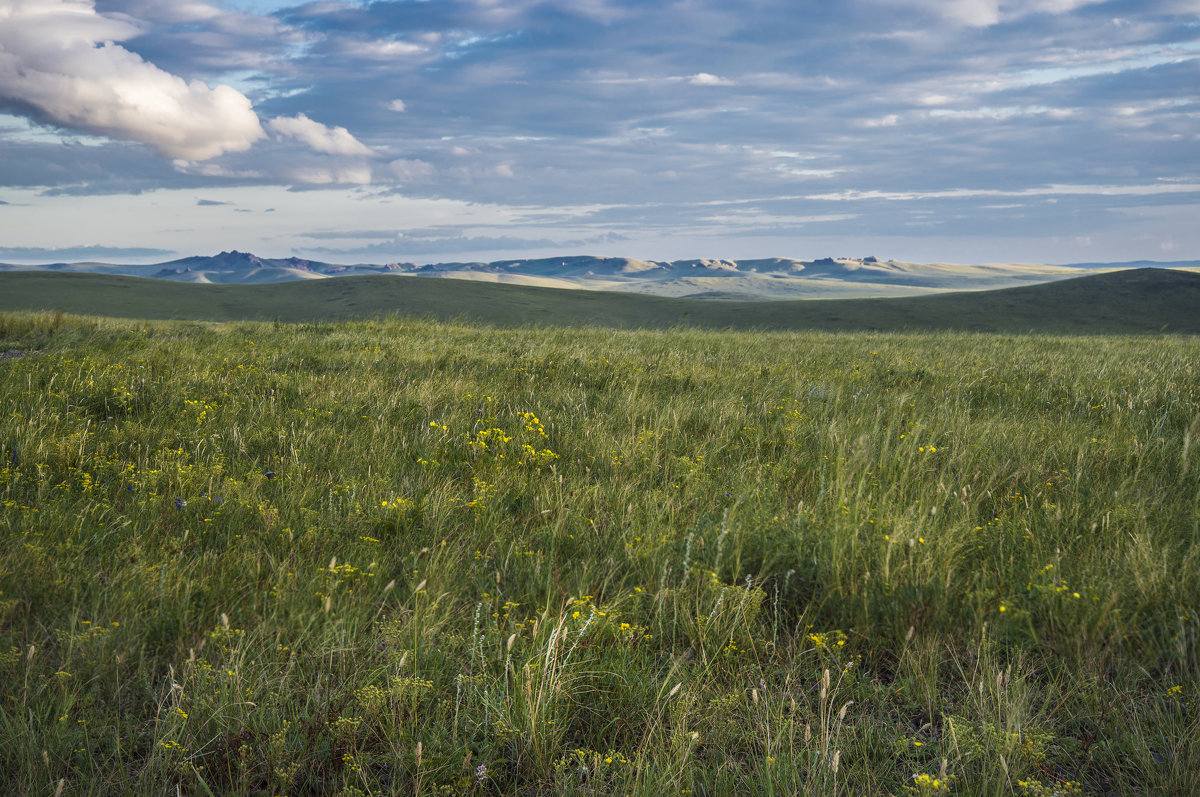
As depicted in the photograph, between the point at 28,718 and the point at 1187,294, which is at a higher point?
the point at 1187,294

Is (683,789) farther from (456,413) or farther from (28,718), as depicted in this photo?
(456,413)

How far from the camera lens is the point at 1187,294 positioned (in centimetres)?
5338

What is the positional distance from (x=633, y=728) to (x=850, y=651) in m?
0.84

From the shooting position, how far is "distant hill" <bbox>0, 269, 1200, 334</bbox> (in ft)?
148

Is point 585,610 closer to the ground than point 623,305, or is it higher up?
closer to the ground

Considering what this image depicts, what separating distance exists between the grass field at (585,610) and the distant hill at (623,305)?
127ft

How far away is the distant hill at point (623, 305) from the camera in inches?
1780

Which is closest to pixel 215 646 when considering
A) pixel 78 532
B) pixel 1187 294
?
pixel 78 532

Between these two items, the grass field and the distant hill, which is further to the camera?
the distant hill

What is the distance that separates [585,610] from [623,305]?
5792 cm

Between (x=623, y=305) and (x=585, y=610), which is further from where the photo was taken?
(x=623, y=305)

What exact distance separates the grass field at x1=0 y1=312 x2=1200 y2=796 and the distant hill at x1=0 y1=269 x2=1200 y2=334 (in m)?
38.6

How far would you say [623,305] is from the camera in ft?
195

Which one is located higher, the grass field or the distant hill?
the distant hill
